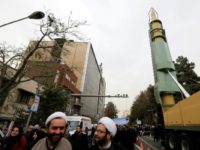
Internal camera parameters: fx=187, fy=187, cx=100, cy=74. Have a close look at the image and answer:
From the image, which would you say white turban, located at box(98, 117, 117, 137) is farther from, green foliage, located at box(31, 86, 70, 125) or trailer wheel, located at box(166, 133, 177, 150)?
green foliage, located at box(31, 86, 70, 125)

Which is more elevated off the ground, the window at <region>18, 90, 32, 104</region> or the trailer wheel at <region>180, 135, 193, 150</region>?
the window at <region>18, 90, 32, 104</region>

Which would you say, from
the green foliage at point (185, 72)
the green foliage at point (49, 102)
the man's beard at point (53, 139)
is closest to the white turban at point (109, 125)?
the man's beard at point (53, 139)

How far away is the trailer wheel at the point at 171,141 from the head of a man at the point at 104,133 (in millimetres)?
9261

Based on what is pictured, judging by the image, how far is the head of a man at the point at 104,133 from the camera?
8.67 feet

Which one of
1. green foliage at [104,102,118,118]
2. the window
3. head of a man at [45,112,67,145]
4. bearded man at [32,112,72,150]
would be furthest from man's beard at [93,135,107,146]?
green foliage at [104,102,118,118]

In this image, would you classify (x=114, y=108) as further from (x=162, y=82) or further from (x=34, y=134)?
(x=34, y=134)

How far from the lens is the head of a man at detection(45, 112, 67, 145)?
8.22 feet

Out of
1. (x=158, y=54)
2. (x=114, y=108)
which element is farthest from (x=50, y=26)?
(x=114, y=108)

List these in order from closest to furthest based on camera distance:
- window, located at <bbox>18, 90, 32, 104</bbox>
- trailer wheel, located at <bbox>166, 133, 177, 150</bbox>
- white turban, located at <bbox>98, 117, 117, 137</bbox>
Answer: white turban, located at <bbox>98, 117, 117, 137</bbox>, trailer wheel, located at <bbox>166, 133, 177, 150</bbox>, window, located at <bbox>18, 90, 32, 104</bbox>

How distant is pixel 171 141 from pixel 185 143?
2549 millimetres

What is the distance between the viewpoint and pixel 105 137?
2668 millimetres

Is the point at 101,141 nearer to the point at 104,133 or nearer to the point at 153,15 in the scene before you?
the point at 104,133

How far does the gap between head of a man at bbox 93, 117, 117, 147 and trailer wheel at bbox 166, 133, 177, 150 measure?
926 centimetres

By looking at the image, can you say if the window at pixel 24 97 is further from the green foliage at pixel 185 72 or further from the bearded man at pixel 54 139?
the green foliage at pixel 185 72
